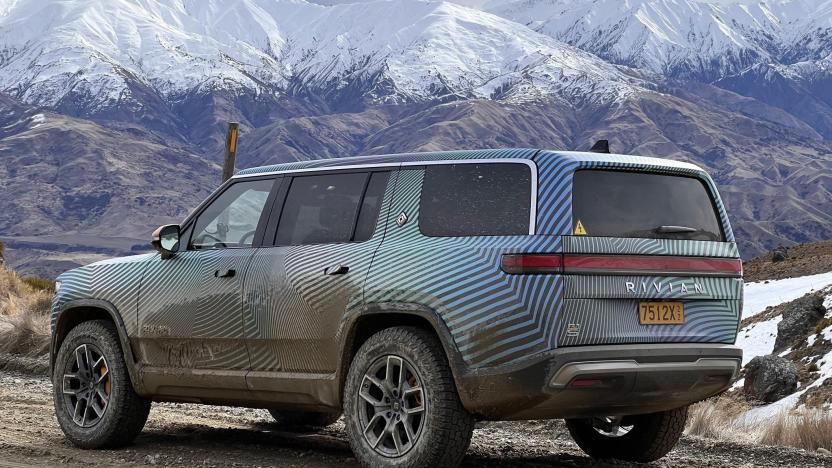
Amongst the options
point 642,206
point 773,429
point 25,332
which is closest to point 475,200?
point 642,206

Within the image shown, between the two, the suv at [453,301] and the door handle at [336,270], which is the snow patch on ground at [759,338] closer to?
the suv at [453,301]

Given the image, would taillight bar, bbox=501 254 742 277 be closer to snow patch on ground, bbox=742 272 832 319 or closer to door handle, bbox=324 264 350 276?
door handle, bbox=324 264 350 276

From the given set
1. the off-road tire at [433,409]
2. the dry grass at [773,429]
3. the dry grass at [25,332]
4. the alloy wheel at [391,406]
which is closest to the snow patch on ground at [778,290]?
the dry grass at [25,332]

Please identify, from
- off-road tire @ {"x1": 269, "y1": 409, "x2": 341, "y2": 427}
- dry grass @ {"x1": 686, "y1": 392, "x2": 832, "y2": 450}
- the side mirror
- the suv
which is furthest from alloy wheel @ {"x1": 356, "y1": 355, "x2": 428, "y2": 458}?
dry grass @ {"x1": 686, "y1": 392, "x2": 832, "y2": 450}

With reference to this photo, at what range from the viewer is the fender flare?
25.1 ft

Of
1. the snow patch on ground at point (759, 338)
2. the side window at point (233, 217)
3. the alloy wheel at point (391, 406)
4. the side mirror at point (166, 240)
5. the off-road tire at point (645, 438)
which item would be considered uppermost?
the side window at point (233, 217)

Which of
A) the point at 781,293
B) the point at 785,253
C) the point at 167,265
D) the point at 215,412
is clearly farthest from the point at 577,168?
the point at 785,253

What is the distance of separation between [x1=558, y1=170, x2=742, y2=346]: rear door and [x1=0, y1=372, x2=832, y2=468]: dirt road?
1.46 metres

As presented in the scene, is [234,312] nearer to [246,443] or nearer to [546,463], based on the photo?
[246,443]

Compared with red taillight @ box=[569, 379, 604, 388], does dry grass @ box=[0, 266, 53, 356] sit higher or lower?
lower

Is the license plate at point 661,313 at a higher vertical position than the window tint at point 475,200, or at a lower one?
lower

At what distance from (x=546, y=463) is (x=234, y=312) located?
2153 millimetres

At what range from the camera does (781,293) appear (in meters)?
60.9

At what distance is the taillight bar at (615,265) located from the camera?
5.62 meters
